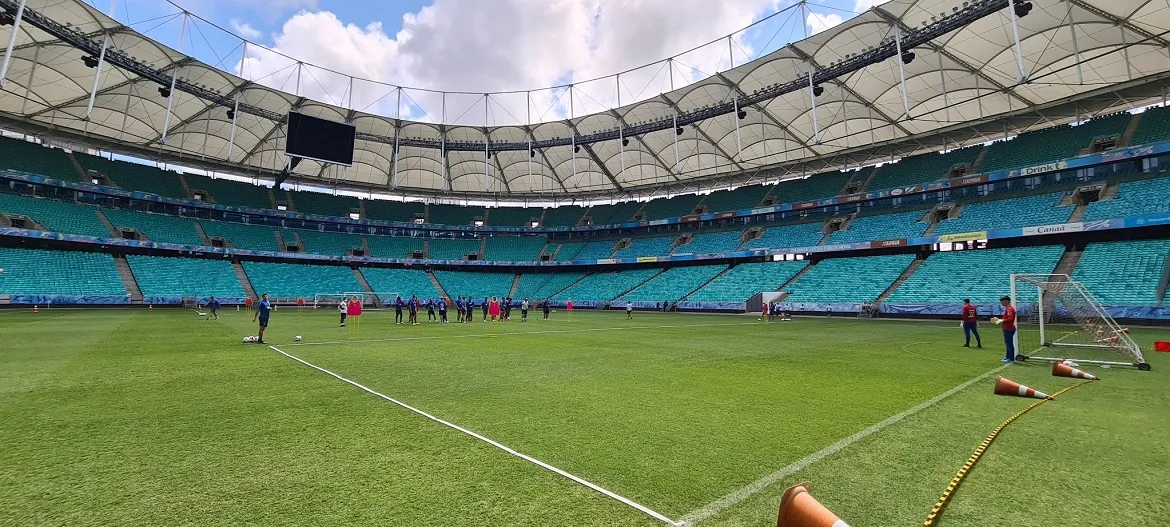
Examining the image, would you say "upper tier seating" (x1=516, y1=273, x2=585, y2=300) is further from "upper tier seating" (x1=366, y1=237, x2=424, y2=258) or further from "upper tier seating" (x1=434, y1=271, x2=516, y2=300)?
"upper tier seating" (x1=366, y1=237, x2=424, y2=258)

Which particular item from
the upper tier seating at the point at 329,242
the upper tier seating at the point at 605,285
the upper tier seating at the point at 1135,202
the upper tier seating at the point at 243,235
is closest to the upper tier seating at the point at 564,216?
the upper tier seating at the point at 605,285

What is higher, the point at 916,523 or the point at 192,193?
the point at 192,193

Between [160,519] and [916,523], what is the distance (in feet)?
17.1

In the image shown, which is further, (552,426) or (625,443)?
(552,426)

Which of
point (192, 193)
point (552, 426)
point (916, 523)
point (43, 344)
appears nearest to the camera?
point (916, 523)

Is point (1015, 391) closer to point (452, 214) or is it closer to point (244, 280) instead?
point (244, 280)

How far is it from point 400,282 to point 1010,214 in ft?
184

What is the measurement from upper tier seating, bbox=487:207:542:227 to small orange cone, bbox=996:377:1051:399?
61.6 meters

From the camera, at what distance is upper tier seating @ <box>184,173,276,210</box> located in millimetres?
52469

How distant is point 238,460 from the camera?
454 centimetres

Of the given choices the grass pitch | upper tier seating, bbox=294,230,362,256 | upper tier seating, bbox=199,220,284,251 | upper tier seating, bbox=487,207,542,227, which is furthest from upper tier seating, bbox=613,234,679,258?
the grass pitch

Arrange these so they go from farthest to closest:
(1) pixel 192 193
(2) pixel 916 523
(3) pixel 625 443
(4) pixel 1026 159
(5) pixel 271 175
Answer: (5) pixel 271 175 < (1) pixel 192 193 < (4) pixel 1026 159 < (3) pixel 625 443 < (2) pixel 916 523

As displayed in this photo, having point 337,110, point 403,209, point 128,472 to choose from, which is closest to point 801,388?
point 128,472

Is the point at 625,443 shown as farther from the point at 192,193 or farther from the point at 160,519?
the point at 192,193
